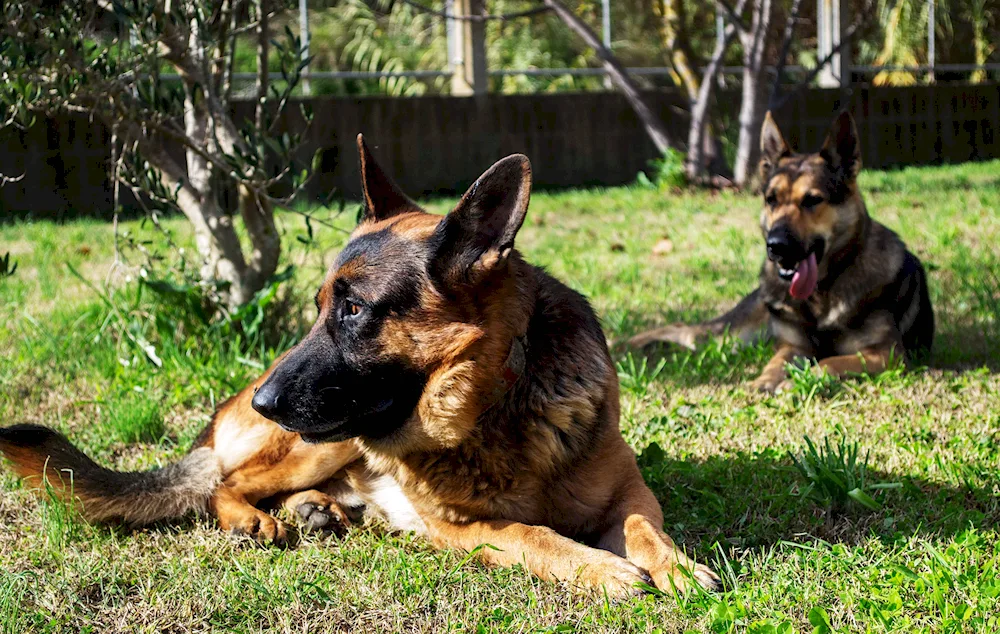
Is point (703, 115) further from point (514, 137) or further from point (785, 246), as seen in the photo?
point (785, 246)

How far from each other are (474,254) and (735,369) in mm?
2537

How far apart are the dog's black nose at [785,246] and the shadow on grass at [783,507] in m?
1.91

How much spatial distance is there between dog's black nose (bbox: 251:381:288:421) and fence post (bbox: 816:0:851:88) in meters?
12.4

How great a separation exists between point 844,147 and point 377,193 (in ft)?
10.6

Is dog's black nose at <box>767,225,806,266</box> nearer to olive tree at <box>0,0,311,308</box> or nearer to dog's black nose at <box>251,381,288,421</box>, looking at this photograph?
olive tree at <box>0,0,311,308</box>

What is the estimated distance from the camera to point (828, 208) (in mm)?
5273

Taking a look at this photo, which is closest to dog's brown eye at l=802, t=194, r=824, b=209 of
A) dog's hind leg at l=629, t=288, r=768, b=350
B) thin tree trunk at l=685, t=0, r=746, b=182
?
dog's hind leg at l=629, t=288, r=768, b=350

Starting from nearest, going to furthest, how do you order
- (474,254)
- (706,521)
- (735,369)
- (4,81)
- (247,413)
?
1. (474,254)
2. (706,521)
3. (247,413)
4. (4,81)
5. (735,369)

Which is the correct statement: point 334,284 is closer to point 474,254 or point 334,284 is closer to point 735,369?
point 474,254

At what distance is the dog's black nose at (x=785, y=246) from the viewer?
518 centimetres

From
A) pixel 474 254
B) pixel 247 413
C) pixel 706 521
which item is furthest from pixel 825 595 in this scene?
pixel 247 413

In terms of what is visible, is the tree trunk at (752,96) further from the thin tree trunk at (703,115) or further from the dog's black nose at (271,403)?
the dog's black nose at (271,403)

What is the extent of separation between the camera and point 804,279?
206 inches

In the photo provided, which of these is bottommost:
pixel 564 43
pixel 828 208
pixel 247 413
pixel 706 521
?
pixel 706 521
